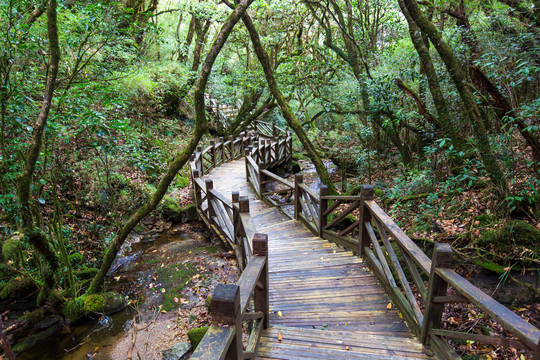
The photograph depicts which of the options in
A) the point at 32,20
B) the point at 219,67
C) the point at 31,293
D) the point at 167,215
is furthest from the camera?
the point at 219,67

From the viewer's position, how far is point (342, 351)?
284 cm

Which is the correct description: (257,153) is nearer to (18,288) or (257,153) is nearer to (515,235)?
(18,288)

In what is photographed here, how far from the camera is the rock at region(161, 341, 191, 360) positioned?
4.67m

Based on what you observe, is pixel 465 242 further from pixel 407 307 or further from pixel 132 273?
pixel 132 273

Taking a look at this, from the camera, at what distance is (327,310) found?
3.69 metres

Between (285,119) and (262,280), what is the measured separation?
4821 mm

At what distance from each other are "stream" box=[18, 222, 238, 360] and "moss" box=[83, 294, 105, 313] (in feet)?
0.76

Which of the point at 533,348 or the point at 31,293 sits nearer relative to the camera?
the point at 533,348

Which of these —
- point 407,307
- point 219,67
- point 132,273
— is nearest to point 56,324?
point 132,273

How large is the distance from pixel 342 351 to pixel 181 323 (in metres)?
3.68

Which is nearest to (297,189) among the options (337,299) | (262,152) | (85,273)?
(337,299)

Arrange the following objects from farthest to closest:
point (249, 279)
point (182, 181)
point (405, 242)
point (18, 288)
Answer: point (182, 181)
point (18, 288)
point (405, 242)
point (249, 279)

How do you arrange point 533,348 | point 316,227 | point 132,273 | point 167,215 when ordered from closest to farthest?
point 533,348 → point 316,227 → point 132,273 → point 167,215

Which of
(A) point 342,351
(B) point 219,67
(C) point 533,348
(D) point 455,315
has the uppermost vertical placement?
(B) point 219,67
